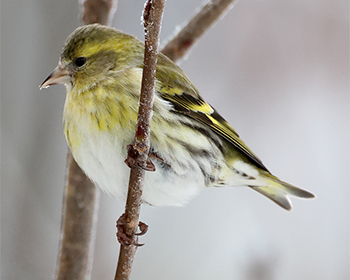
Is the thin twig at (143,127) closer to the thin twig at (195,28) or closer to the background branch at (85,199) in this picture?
the background branch at (85,199)

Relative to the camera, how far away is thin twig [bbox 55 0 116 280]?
7.09 ft

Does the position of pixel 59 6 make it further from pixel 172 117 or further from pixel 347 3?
pixel 347 3

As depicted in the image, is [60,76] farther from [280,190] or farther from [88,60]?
[280,190]

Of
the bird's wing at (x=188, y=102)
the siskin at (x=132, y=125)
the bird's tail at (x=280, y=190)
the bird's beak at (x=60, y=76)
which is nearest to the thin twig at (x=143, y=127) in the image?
the siskin at (x=132, y=125)

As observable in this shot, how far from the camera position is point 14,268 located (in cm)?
325

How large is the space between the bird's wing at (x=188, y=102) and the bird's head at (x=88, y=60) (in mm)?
151

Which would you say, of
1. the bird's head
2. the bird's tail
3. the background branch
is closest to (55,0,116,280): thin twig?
the background branch

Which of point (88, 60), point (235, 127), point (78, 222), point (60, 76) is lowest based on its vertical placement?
point (78, 222)

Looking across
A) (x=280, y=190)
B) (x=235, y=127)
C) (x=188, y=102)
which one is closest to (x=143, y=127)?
(x=188, y=102)

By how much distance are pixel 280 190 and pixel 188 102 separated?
0.85 metres

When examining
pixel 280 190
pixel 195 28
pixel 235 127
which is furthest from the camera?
pixel 235 127

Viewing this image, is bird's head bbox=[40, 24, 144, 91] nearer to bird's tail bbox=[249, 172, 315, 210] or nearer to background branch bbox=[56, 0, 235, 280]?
background branch bbox=[56, 0, 235, 280]

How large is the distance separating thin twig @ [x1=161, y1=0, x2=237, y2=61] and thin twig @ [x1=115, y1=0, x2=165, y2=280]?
1.10 metres

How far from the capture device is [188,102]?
2131 mm
